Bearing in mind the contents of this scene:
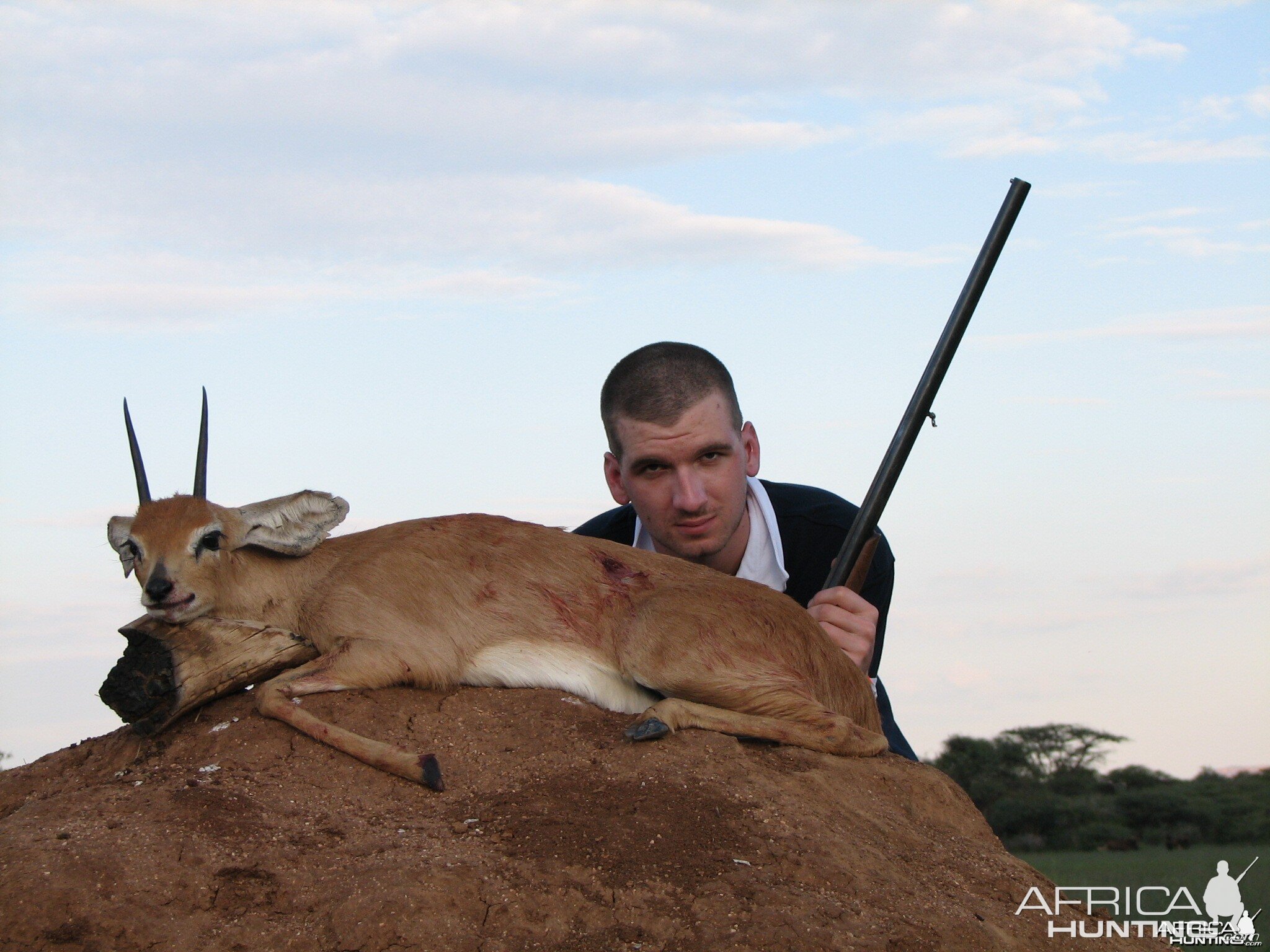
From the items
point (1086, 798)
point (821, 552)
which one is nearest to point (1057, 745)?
point (1086, 798)

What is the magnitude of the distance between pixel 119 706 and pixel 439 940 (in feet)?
7.51

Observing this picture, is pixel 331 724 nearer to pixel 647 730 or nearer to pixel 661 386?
pixel 647 730

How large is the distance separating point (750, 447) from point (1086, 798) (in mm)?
14312

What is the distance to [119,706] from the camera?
18.4 ft

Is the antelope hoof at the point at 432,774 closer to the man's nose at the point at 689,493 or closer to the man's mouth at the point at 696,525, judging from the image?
the man's nose at the point at 689,493

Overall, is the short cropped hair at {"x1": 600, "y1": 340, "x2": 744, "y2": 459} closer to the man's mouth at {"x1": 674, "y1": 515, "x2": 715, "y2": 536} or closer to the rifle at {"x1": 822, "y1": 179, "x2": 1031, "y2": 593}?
the man's mouth at {"x1": 674, "y1": 515, "x2": 715, "y2": 536}

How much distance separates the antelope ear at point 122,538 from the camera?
629 cm

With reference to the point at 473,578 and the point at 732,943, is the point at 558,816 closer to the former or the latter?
the point at 732,943

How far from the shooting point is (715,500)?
7.86 m

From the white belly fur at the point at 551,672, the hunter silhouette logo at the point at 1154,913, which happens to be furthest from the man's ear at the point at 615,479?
the hunter silhouette logo at the point at 1154,913

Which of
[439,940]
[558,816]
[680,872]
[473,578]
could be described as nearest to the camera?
[439,940]

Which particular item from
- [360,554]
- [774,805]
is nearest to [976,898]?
[774,805]

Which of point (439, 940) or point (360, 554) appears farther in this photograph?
point (360, 554)

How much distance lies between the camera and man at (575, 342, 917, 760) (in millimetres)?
7652
